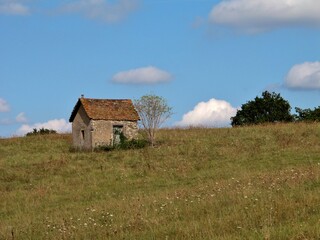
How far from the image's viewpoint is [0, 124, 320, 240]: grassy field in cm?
841

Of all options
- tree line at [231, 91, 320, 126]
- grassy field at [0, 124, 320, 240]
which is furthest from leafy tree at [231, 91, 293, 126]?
grassy field at [0, 124, 320, 240]

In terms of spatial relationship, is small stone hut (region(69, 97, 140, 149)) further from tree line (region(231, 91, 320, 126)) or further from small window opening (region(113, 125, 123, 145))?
tree line (region(231, 91, 320, 126))

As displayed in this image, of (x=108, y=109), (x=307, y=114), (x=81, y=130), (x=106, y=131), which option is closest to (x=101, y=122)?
(x=106, y=131)

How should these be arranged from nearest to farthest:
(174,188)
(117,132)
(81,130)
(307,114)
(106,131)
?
(174,188), (106,131), (117,132), (81,130), (307,114)

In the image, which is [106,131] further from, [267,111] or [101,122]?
[267,111]

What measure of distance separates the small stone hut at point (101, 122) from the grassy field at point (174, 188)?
222 cm

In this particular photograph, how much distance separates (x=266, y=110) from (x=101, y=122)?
4080 cm

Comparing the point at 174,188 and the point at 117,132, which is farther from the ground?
the point at 117,132

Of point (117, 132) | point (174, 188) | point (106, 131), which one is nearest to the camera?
point (174, 188)

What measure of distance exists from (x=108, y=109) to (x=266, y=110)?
39259 mm

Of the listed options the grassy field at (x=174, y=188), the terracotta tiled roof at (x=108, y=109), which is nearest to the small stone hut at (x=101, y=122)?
the terracotta tiled roof at (x=108, y=109)

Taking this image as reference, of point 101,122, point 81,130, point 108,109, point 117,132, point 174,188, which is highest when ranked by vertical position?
point 108,109

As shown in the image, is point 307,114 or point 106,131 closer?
point 106,131

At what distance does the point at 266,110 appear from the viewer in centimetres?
7550
